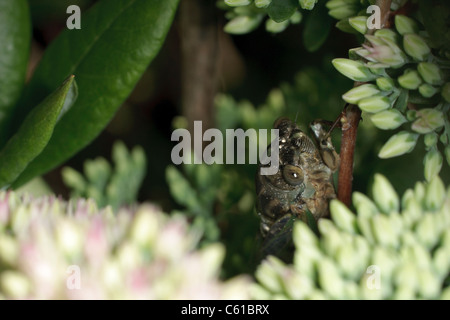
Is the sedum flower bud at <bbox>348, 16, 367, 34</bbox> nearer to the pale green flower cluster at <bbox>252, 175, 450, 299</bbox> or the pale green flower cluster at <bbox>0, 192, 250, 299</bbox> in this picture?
the pale green flower cluster at <bbox>252, 175, 450, 299</bbox>

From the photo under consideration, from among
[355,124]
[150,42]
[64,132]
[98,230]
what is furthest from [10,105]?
[355,124]

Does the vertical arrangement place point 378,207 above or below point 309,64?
below

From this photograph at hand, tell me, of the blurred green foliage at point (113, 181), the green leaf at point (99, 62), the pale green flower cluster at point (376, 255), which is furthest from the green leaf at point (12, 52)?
the pale green flower cluster at point (376, 255)

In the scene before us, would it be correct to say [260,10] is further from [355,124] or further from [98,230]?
[98,230]

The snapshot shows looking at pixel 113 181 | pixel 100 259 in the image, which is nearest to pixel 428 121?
pixel 100 259

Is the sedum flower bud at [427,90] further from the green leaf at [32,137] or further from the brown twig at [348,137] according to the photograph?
the green leaf at [32,137]

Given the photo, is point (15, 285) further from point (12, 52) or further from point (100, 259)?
point (12, 52)
